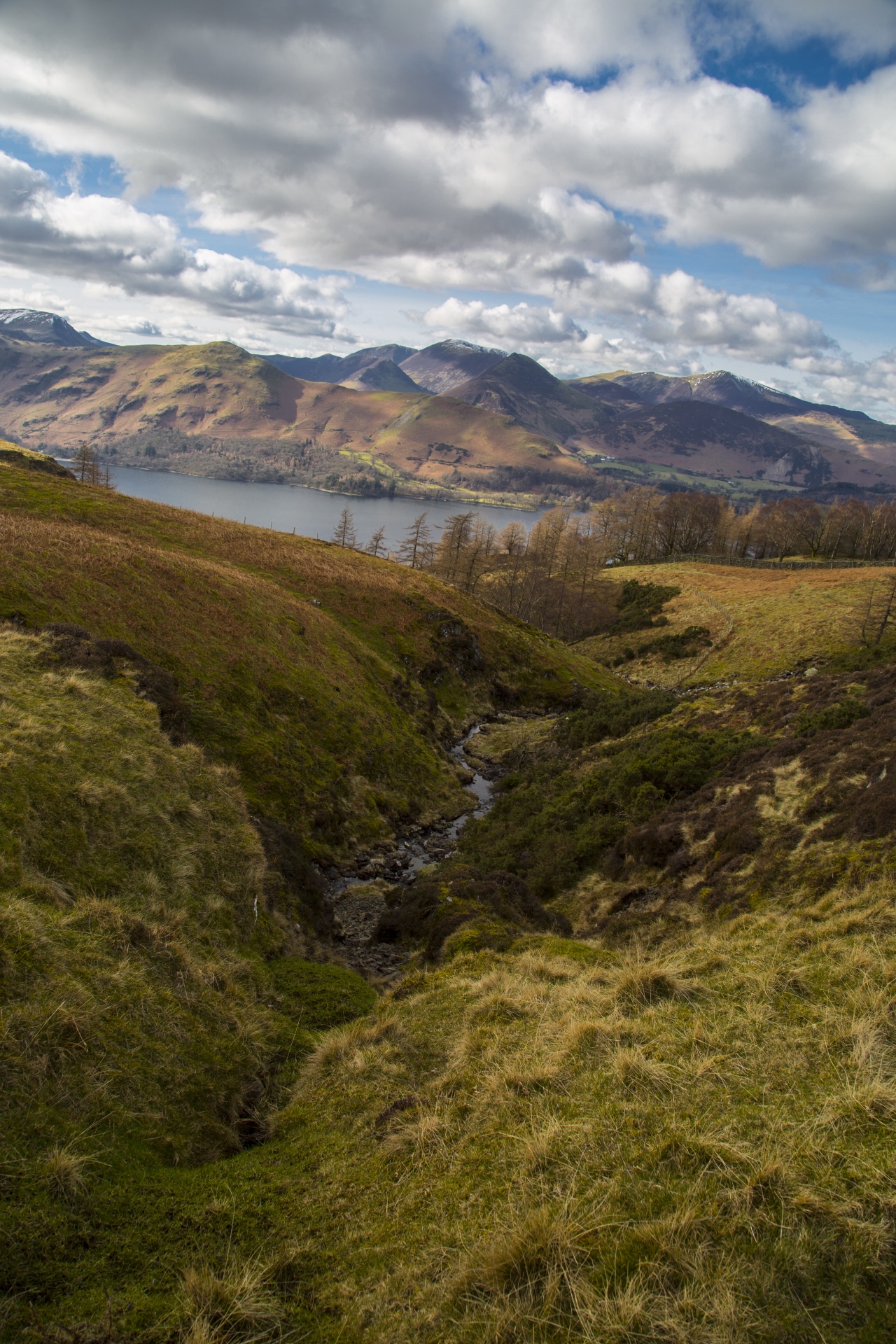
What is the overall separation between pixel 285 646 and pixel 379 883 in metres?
19.1

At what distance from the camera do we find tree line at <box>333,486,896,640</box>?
100 m

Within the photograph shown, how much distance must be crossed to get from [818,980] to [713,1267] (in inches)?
215

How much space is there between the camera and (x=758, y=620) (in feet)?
235

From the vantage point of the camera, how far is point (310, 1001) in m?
15.0

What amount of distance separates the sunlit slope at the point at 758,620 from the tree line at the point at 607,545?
11035mm

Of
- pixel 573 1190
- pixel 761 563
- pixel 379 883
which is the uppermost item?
pixel 761 563

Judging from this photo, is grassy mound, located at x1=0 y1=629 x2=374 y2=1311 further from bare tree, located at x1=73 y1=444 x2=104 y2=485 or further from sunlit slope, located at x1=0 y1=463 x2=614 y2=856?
bare tree, located at x1=73 y1=444 x2=104 y2=485

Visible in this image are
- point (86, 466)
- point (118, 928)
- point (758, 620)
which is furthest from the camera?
point (86, 466)

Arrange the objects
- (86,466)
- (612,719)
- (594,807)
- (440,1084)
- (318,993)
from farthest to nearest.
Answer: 1. (86,466)
2. (612,719)
3. (594,807)
4. (318,993)
5. (440,1084)

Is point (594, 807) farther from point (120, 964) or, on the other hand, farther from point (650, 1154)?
point (650, 1154)

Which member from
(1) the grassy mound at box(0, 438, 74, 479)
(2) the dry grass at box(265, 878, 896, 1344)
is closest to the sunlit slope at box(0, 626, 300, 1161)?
(2) the dry grass at box(265, 878, 896, 1344)

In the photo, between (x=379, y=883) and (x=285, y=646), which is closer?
(x=379, y=883)

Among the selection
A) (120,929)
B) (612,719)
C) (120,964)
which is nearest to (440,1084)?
(120,964)

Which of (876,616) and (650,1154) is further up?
(876,616)
